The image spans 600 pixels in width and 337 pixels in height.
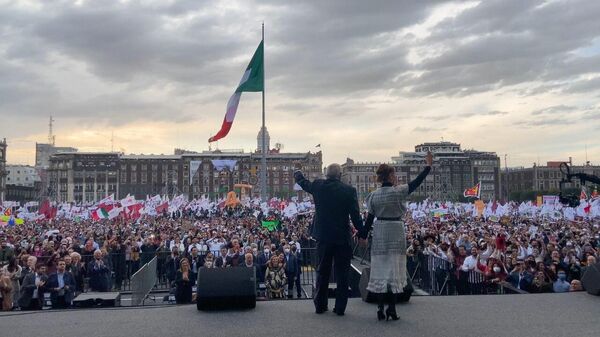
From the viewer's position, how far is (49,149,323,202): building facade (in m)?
138

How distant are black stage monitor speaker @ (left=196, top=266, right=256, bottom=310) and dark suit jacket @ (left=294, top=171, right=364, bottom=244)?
Answer: 110cm

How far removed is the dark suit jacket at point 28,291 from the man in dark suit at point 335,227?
21.5 ft

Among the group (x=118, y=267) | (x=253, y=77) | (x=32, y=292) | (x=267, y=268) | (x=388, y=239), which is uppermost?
(x=253, y=77)

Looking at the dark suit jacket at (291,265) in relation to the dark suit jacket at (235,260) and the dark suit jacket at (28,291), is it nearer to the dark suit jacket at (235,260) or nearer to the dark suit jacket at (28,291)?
the dark suit jacket at (235,260)

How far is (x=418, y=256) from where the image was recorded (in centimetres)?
1509

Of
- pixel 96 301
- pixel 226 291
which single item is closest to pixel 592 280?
pixel 226 291

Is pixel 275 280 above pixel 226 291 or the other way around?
the other way around

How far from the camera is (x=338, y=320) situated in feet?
19.5

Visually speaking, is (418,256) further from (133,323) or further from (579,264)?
(133,323)

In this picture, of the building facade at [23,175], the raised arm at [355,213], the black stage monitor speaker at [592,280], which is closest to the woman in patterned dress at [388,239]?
the raised arm at [355,213]

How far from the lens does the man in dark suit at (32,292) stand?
406 inches

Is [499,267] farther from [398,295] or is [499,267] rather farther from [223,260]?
[223,260]

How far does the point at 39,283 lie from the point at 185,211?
48461 mm

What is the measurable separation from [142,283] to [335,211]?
335 inches
